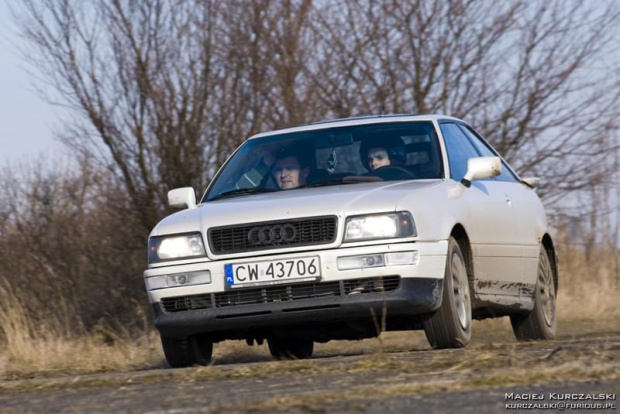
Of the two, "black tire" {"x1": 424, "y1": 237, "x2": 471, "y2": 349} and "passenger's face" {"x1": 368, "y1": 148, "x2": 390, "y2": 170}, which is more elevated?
"passenger's face" {"x1": 368, "y1": 148, "x2": 390, "y2": 170}

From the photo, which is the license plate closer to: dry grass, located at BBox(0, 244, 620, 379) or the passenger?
dry grass, located at BBox(0, 244, 620, 379)

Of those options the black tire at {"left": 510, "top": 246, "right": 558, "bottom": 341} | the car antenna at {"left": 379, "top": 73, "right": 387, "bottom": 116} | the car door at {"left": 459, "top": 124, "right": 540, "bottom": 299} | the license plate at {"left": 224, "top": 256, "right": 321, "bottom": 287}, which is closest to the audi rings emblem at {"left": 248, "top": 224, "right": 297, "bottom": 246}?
the license plate at {"left": 224, "top": 256, "right": 321, "bottom": 287}

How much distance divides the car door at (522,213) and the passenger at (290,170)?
150cm

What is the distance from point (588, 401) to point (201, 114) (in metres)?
10.3

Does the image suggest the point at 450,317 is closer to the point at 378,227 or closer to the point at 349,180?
the point at 378,227

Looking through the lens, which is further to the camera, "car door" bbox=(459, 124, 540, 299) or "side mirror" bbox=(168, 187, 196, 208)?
"car door" bbox=(459, 124, 540, 299)

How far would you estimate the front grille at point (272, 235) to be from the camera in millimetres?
7371

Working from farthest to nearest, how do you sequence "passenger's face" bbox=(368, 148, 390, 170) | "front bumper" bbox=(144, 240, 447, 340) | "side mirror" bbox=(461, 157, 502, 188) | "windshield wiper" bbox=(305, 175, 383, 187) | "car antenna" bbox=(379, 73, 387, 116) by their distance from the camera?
"car antenna" bbox=(379, 73, 387, 116) → "passenger's face" bbox=(368, 148, 390, 170) → "side mirror" bbox=(461, 157, 502, 188) → "windshield wiper" bbox=(305, 175, 383, 187) → "front bumper" bbox=(144, 240, 447, 340)

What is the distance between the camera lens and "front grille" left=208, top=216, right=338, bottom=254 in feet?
24.2

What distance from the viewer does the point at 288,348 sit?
941 cm

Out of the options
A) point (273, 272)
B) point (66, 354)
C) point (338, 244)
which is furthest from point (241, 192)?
point (66, 354)

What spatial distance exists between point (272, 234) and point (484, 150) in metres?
2.91

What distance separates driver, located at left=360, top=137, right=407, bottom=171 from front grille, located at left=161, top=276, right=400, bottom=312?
1.20 metres

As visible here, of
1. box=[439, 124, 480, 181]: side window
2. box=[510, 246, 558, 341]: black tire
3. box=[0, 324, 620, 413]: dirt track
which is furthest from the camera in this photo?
box=[510, 246, 558, 341]: black tire
